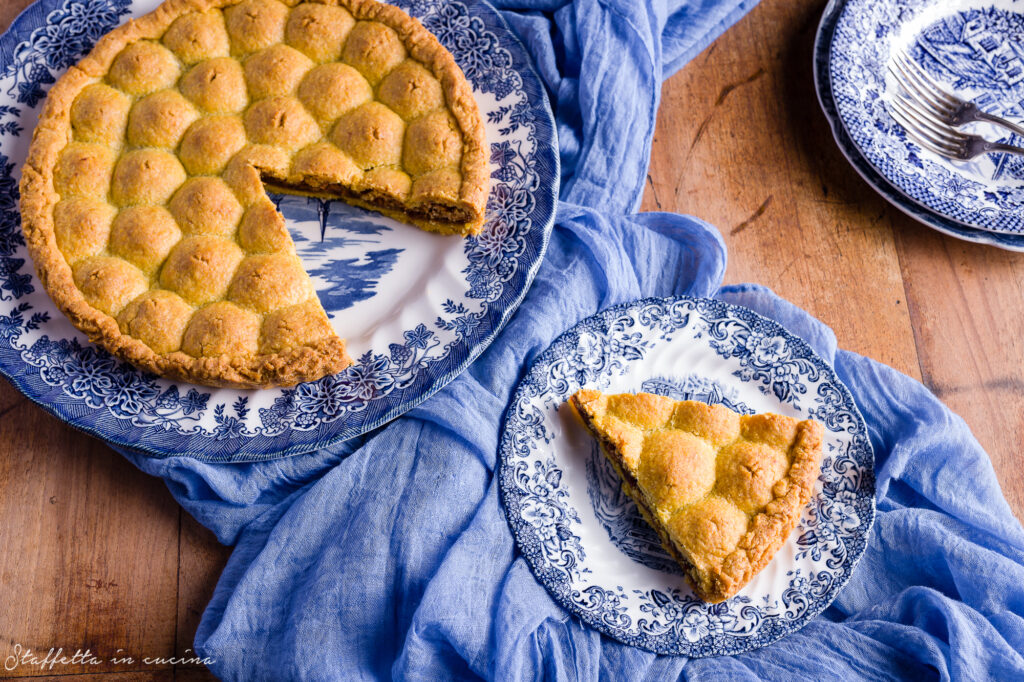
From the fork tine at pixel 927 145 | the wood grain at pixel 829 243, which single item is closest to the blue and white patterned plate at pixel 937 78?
the fork tine at pixel 927 145

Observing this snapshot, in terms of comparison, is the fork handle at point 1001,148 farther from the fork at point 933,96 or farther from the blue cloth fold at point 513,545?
the blue cloth fold at point 513,545

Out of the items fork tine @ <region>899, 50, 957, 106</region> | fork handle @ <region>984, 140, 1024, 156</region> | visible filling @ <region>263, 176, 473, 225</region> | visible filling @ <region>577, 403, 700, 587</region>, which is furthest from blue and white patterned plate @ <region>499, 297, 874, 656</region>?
fork tine @ <region>899, 50, 957, 106</region>

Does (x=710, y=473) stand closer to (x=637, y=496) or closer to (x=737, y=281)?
(x=637, y=496)

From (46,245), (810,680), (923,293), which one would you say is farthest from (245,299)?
(923,293)

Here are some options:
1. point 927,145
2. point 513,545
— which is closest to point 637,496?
point 513,545

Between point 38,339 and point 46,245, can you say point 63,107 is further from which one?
point 38,339

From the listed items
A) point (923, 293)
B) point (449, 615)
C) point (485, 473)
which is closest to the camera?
point (449, 615)

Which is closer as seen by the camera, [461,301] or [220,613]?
[220,613]
